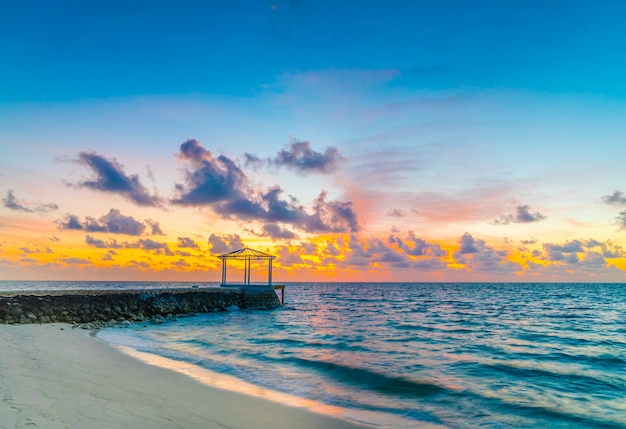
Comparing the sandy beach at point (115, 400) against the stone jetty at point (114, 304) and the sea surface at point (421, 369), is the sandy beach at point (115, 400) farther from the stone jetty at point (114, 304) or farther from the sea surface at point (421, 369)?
the stone jetty at point (114, 304)

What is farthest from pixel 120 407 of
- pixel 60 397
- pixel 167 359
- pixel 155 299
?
pixel 155 299

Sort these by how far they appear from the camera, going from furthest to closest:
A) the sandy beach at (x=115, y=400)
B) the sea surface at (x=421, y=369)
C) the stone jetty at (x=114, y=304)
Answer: the stone jetty at (x=114, y=304) < the sea surface at (x=421, y=369) < the sandy beach at (x=115, y=400)

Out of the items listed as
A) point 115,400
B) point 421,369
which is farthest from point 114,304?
point 115,400

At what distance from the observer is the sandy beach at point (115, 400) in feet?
26.9

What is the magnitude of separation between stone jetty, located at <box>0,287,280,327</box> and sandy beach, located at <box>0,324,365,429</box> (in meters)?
15.8

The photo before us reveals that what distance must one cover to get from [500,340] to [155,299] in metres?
32.7

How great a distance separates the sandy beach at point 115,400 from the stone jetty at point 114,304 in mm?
15820

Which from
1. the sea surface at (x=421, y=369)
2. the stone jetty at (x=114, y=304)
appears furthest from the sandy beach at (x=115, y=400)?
the stone jetty at (x=114, y=304)

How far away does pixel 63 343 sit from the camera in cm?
1897

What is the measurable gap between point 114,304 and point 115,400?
30.7 metres

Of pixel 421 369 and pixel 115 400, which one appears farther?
pixel 421 369

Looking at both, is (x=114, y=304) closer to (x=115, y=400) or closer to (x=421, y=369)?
(x=421, y=369)

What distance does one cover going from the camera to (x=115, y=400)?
32.2ft

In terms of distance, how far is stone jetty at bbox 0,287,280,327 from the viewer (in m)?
29.6
